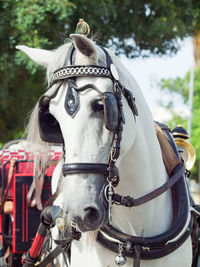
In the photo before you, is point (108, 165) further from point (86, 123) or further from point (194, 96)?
point (194, 96)

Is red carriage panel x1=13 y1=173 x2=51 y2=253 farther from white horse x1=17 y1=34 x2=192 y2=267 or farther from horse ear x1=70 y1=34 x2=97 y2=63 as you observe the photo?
horse ear x1=70 y1=34 x2=97 y2=63

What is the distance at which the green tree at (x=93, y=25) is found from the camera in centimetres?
716

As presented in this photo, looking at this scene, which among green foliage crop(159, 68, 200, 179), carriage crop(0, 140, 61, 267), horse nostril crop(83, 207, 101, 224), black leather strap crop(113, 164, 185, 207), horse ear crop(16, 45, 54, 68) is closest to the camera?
horse nostril crop(83, 207, 101, 224)

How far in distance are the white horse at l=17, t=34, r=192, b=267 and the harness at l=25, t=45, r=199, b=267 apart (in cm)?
1

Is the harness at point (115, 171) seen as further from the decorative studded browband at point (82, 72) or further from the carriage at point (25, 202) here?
the carriage at point (25, 202)

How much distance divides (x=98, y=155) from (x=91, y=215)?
287mm

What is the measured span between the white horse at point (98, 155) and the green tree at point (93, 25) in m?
4.60

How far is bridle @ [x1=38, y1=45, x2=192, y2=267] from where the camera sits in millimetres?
2230

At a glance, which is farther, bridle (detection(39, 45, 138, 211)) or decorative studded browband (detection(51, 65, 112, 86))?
decorative studded browband (detection(51, 65, 112, 86))

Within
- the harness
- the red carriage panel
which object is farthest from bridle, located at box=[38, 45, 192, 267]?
the red carriage panel

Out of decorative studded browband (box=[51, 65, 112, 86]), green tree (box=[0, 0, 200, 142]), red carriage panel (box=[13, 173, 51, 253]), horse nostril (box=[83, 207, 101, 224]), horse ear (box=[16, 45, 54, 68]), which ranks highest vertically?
green tree (box=[0, 0, 200, 142])

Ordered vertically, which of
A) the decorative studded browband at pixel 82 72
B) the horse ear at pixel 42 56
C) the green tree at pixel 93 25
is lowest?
the decorative studded browband at pixel 82 72

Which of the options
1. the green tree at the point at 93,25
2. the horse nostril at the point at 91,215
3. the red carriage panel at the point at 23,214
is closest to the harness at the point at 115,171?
the horse nostril at the point at 91,215

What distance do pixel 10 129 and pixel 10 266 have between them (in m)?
6.52
